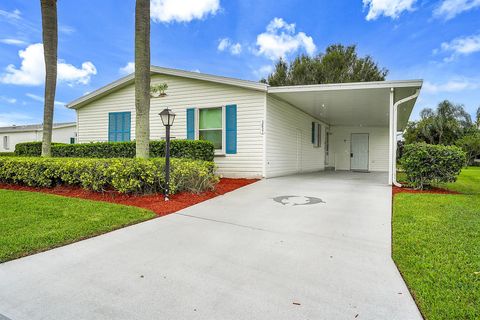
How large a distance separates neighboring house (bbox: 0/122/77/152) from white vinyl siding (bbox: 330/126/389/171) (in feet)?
67.6

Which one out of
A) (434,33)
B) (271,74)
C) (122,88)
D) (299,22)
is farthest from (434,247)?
(271,74)

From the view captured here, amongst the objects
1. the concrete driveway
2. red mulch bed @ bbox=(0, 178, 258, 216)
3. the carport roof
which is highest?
the carport roof

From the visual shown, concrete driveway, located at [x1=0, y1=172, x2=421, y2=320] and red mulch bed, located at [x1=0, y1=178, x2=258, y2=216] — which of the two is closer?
concrete driveway, located at [x1=0, y1=172, x2=421, y2=320]

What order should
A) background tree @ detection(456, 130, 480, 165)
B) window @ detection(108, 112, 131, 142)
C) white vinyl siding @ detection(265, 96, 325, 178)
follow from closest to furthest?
white vinyl siding @ detection(265, 96, 325, 178) → window @ detection(108, 112, 131, 142) → background tree @ detection(456, 130, 480, 165)

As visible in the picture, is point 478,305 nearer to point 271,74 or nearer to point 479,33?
point 479,33

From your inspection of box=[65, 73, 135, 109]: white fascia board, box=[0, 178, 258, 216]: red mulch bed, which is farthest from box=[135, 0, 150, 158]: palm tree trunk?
box=[65, 73, 135, 109]: white fascia board

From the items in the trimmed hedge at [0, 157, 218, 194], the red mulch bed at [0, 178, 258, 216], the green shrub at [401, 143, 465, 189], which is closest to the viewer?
the red mulch bed at [0, 178, 258, 216]

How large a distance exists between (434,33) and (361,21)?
3.62 metres

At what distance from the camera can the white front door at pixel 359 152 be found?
16484 millimetres

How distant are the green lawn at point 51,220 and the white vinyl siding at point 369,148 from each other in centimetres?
1438

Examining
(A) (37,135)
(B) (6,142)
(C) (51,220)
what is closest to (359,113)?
(C) (51,220)

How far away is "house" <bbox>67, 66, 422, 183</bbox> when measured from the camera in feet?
28.5

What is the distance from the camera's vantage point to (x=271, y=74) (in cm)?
2548

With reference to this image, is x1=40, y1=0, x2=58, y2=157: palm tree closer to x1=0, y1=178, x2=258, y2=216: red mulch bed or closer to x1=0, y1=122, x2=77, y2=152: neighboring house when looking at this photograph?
x1=0, y1=178, x2=258, y2=216: red mulch bed
